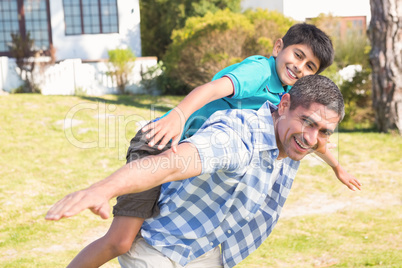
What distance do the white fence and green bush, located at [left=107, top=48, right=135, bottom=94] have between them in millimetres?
179

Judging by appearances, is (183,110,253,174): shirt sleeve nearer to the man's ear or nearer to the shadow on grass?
the man's ear

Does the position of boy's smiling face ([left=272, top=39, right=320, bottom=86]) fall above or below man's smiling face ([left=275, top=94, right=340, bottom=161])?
above

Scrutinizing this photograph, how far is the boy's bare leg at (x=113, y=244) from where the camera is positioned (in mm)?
2652

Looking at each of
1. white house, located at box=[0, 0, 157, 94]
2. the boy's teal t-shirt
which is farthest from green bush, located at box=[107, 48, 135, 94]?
the boy's teal t-shirt

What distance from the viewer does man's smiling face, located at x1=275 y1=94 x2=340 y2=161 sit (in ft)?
7.98

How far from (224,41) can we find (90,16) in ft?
25.8

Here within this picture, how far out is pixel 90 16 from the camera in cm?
1839

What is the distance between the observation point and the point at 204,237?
263 cm

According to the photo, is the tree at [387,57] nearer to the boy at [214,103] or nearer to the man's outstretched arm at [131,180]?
the boy at [214,103]

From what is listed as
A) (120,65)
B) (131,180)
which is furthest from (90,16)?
(131,180)

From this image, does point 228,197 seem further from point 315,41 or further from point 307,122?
point 315,41

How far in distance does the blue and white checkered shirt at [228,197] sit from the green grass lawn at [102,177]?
2.20 metres

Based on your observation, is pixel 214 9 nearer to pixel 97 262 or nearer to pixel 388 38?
pixel 388 38

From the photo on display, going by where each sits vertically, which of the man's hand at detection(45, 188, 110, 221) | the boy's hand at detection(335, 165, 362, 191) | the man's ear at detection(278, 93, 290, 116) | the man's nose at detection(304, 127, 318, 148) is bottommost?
the boy's hand at detection(335, 165, 362, 191)
